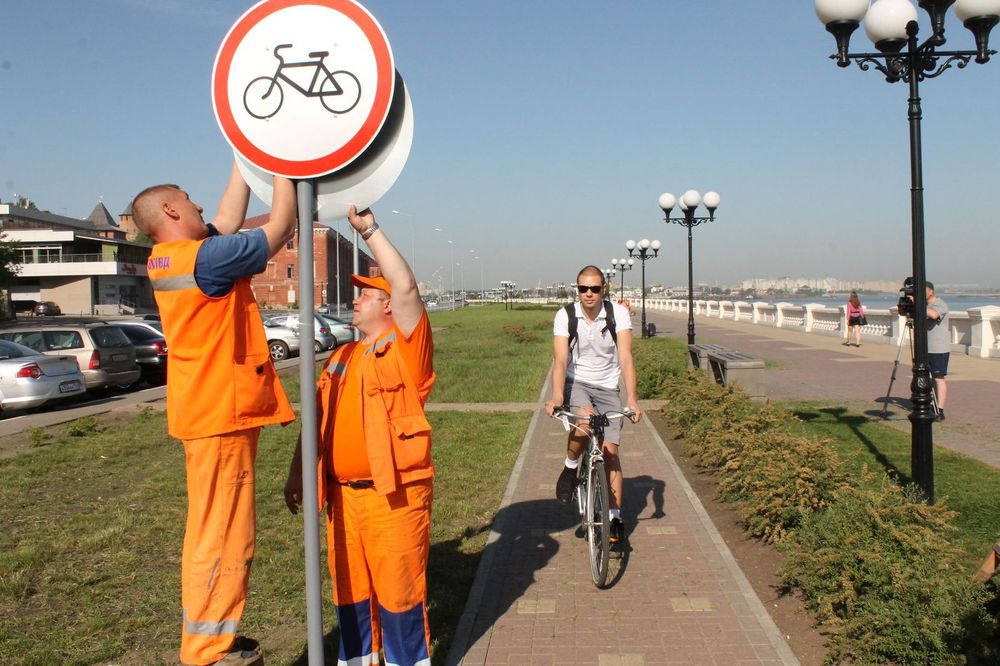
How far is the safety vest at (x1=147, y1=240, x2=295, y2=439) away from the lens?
313 cm

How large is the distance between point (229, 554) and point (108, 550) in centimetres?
352

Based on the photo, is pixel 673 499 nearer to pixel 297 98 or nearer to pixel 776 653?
pixel 776 653

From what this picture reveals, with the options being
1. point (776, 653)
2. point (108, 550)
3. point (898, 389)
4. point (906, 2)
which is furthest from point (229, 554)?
point (898, 389)

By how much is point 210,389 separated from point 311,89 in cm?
117

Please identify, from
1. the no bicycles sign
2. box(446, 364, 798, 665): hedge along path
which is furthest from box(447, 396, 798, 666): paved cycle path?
the no bicycles sign

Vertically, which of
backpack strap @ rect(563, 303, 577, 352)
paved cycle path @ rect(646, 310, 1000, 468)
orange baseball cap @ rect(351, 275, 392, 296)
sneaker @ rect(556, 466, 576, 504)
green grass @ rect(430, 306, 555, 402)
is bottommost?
green grass @ rect(430, 306, 555, 402)

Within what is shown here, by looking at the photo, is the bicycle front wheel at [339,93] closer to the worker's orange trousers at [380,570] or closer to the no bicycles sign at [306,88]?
the no bicycles sign at [306,88]

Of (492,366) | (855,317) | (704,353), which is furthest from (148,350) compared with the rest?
(855,317)

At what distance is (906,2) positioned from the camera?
274 inches

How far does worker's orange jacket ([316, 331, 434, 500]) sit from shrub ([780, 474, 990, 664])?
2.41 m

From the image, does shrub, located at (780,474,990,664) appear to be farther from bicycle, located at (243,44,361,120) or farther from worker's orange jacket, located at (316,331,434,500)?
bicycle, located at (243,44,361,120)

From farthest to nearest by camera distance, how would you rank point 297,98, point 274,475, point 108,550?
point 274,475
point 108,550
point 297,98

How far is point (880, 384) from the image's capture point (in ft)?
52.5

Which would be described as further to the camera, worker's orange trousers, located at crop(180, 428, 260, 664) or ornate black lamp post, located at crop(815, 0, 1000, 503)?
ornate black lamp post, located at crop(815, 0, 1000, 503)
